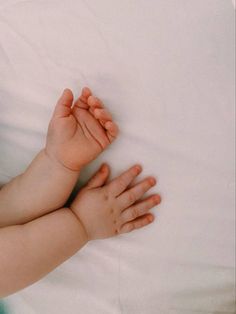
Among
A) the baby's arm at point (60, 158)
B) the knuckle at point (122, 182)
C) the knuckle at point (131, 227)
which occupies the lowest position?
the knuckle at point (131, 227)

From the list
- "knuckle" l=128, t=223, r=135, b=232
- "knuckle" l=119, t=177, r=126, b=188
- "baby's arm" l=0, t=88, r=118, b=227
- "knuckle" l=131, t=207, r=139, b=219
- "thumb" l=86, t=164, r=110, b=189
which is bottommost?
"knuckle" l=128, t=223, r=135, b=232

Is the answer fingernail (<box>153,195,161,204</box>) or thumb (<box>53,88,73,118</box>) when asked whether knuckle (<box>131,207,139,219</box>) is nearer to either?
fingernail (<box>153,195,161,204</box>)

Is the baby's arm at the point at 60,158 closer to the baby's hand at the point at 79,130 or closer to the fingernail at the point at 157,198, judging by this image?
the baby's hand at the point at 79,130

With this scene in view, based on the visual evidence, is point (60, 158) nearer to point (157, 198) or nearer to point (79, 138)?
point (79, 138)

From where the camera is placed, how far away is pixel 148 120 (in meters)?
0.60

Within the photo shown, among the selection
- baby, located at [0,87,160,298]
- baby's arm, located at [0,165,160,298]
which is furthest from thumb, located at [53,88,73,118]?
baby's arm, located at [0,165,160,298]

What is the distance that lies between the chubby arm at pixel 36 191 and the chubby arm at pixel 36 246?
0.02 meters

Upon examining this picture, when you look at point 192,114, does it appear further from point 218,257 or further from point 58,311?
point 58,311

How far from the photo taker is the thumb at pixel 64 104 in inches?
22.6

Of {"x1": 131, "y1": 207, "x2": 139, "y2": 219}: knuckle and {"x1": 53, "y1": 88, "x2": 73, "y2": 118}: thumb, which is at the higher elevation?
{"x1": 53, "y1": 88, "x2": 73, "y2": 118}: thumb

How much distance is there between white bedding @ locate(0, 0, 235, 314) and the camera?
58 centimetres

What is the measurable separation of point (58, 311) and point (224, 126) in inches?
14.7

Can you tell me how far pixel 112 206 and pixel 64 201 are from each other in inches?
2.8

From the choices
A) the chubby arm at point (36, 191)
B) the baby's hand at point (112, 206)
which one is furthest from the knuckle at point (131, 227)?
the chubby arm at point (36, 191)
